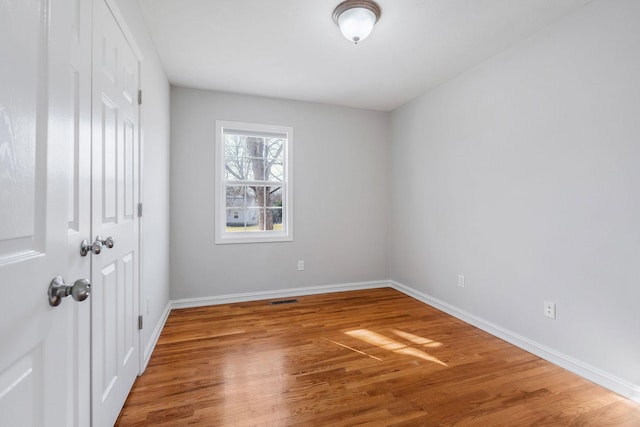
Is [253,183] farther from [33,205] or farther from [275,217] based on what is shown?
[33,205]

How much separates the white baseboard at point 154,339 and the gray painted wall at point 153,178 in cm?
4

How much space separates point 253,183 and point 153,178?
1407 mm

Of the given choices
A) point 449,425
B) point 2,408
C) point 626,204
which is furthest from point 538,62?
point 2,408

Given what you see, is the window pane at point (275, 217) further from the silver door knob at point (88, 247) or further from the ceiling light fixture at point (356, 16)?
the silver door knob at point (88, 247)

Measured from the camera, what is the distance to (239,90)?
3.46 metres

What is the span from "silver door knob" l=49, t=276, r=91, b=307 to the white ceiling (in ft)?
6.68

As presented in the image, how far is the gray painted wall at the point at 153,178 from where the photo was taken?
6.82ft

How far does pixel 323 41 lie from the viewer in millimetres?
2453

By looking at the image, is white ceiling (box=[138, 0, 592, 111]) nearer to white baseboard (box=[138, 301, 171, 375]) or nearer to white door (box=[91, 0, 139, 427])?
white door (box=[91, 0, 139, 427])

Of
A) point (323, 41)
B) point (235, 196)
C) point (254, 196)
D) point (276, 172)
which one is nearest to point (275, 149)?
point (276, 172)

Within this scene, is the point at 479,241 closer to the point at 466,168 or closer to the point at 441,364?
the point at 466,168

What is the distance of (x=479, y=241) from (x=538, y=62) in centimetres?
155

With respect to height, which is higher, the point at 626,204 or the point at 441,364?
the point at 626,204

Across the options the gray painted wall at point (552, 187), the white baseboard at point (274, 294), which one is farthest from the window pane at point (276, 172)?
the gray painted wall at point (552, 187)
